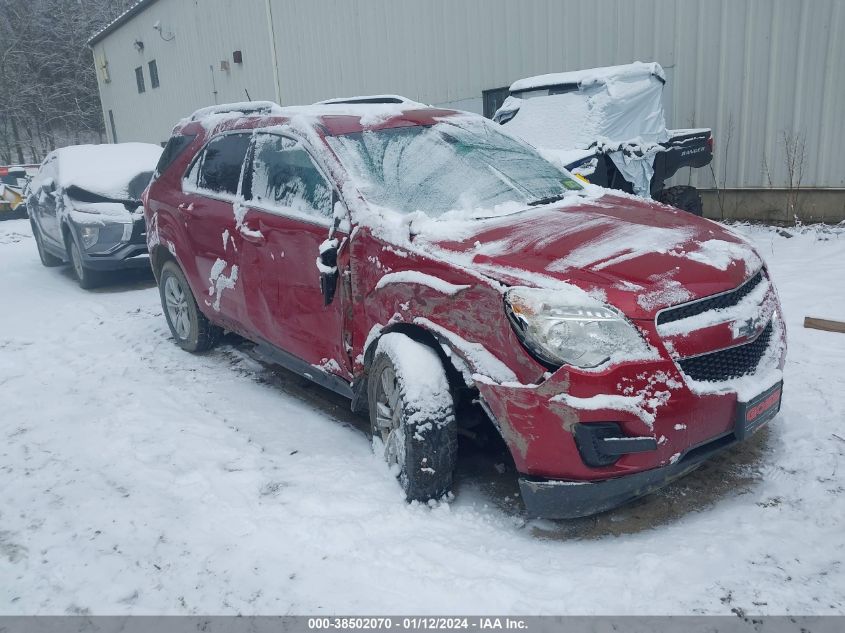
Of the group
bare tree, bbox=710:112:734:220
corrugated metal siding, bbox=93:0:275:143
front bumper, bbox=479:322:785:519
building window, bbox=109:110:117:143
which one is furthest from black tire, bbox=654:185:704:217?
building window, bbox=109:110:117:143

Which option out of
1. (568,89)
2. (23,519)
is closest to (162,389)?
(23,519)

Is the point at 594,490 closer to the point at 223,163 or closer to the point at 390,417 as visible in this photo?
the point at 390,417

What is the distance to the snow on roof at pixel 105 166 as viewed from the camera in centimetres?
819

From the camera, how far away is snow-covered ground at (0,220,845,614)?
2.46 m

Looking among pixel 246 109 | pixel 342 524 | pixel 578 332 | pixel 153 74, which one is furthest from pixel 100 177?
pixel 153 74

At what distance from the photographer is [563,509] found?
2598 millimetres

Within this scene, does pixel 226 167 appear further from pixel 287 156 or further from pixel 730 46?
pixel 730 46

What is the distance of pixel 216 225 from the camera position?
4.46 meters

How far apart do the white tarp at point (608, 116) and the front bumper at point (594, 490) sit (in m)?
5.69

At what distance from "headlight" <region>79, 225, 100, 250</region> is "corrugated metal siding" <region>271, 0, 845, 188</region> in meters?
7.03

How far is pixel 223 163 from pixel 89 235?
13.4 feet

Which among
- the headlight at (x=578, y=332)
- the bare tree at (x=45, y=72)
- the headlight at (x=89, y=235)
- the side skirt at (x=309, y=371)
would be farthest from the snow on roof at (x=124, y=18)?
the headlight at (x=578, y=332)

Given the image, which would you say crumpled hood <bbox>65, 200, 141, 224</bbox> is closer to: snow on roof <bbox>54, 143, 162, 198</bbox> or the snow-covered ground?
snow on roof <bbox>54, 143, 162, 198</bbox>

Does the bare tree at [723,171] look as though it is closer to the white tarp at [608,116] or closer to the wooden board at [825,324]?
the white tarp at [608,116]
